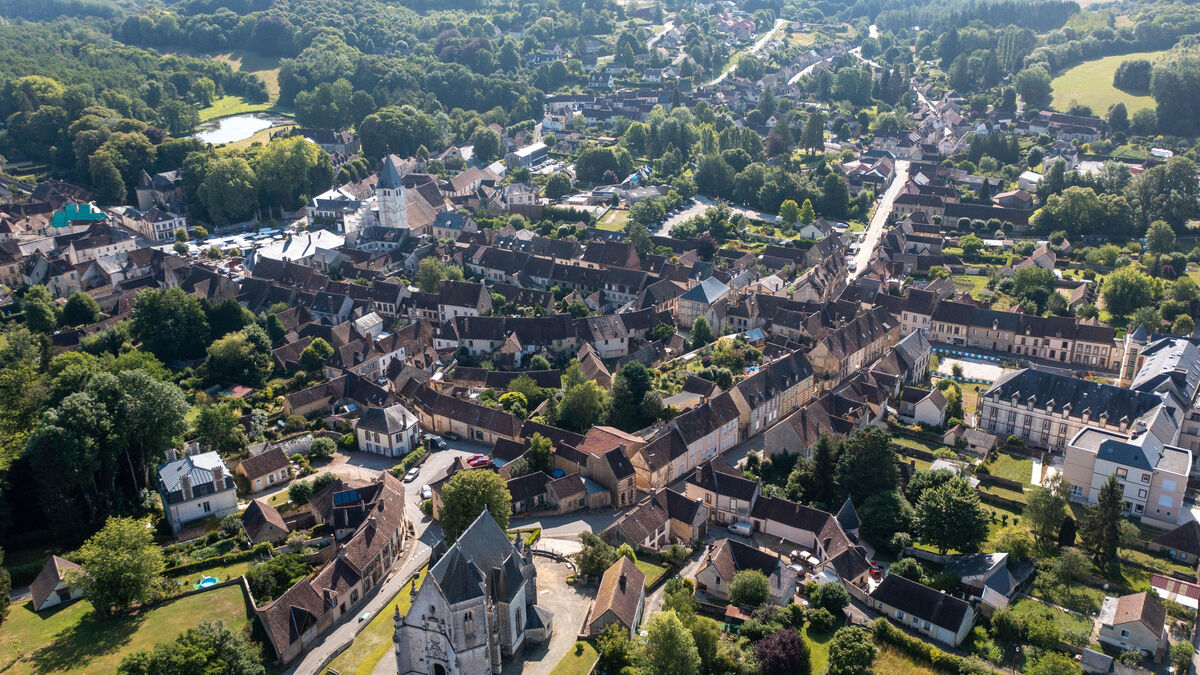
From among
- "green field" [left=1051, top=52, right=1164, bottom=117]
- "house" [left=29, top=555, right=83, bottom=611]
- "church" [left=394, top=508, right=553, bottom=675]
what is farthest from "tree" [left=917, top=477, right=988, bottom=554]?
"green field" [left=1051, top=52, right=1164, bottom=117]

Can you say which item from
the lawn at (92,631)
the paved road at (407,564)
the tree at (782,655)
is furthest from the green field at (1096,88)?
the lawn at (92,631)

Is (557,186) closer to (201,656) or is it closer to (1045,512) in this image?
(1045,512)

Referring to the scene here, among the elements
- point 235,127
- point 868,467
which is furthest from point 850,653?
point 235,127

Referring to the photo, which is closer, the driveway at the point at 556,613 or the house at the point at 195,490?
the driveway at the point at 556,613

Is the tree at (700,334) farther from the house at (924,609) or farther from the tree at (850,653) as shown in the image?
the tree at (850,653)

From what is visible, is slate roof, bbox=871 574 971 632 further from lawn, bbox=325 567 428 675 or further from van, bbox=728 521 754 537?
lawn, bbox=325 567 428 675

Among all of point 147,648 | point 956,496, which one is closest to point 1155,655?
point 956,496
